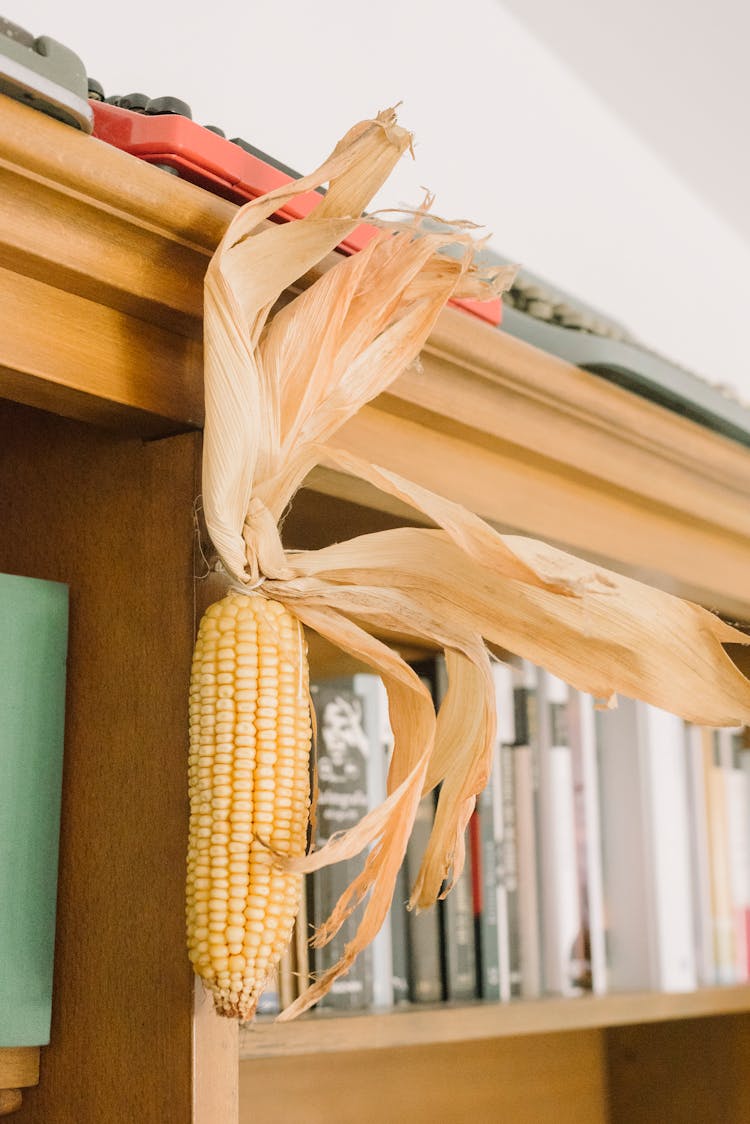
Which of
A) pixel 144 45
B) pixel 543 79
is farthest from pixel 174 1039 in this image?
pixel 543 79

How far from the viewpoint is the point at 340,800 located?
872 mm

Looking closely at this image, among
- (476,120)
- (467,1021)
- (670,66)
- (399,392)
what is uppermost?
(670,66)

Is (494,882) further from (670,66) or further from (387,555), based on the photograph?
(670,66)

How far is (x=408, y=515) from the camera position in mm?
742

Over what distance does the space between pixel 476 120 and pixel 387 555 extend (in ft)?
3.11

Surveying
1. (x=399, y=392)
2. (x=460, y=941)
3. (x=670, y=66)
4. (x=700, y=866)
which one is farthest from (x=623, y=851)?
(x=670, y=66)

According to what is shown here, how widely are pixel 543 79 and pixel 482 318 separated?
0.90 metres

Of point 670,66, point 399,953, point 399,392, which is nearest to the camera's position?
point 399,392

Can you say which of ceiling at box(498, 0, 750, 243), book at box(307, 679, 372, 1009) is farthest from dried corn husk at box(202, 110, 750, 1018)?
ceiling at box(498, 0, 750, 243)

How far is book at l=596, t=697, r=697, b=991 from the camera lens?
42.7 inches

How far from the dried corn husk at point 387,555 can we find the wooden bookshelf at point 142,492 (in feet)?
0.12

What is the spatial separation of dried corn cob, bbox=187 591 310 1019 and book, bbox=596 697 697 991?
0.66 m

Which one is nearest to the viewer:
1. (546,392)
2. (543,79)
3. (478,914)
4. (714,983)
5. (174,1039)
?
(174,1039)

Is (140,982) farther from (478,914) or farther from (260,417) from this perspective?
(478,914)
